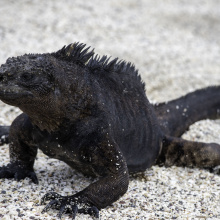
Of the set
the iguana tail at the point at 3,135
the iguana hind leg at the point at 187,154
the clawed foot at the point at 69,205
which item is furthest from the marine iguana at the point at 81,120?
the iguana tail at the point at 3,135

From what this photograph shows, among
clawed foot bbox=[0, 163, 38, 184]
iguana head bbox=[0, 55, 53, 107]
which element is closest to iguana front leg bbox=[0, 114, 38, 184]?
clawed foot bbox=[0, 163, 38, 184]

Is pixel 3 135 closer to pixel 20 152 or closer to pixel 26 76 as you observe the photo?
pixel 20 152

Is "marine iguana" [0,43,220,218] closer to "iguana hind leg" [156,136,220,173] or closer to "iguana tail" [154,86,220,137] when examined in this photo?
"iguana hind leg" [156,136,220,173]

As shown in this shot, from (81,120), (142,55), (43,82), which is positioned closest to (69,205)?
(81,120)

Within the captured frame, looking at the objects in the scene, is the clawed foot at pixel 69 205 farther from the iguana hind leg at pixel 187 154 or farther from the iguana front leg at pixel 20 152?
the iguana hind leg at pixel 187 154

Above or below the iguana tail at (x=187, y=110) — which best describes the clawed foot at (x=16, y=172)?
below

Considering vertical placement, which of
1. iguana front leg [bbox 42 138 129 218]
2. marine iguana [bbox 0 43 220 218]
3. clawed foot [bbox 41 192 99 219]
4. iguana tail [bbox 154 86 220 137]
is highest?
iguana tail [bbox 154 86 220 137]
